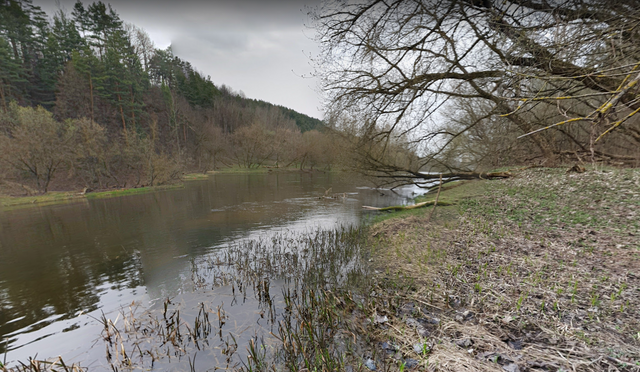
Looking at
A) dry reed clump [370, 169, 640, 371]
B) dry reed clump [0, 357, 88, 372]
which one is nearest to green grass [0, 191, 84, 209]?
dry reed clump [0, 357, 88, 372]

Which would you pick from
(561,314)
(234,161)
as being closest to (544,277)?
(561,314)

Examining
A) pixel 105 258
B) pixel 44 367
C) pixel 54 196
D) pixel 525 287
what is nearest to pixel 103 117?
pixel 54 196

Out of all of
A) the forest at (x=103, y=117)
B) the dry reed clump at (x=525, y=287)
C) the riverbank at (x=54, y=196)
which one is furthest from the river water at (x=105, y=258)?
the forest at (x=103, y=117)

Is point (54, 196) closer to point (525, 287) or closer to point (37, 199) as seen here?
point (37, 199)

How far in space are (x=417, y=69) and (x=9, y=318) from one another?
1338 cm

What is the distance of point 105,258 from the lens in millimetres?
8648

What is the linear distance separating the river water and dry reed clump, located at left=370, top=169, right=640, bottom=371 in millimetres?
2998

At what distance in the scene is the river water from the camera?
4781 millimetres

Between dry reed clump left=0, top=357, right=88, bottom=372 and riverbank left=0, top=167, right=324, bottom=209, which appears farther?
riverbank left=0, top=167, right=324, bottom=209

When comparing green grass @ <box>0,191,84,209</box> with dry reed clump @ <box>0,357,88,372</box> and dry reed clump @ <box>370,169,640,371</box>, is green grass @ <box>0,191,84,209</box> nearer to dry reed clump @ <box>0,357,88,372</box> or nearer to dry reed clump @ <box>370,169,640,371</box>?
dry reed clump @ <box>0,357,88,372</box>

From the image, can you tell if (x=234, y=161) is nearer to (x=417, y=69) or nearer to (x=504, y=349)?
(x=417, y=69)

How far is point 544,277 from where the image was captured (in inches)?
172

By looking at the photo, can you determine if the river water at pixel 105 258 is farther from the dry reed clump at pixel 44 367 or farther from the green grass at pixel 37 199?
the green grass at pixel 37 199

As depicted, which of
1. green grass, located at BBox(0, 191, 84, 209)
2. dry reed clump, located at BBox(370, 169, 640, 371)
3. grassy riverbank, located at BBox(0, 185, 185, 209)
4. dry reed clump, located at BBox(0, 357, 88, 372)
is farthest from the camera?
grassy riverbank, located at BBox(0, 185, 185, 209)
